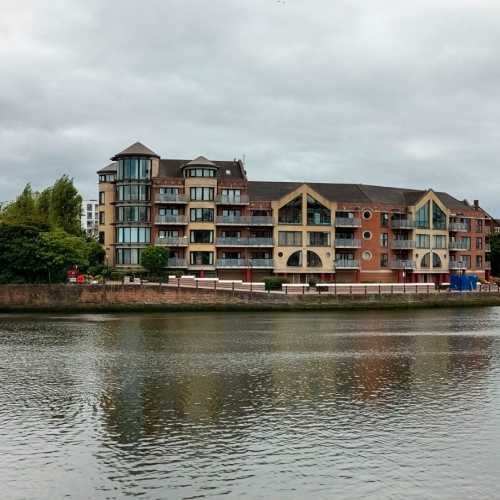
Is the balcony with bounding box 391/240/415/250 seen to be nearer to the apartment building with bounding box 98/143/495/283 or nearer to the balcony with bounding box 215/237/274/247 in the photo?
the apartment building with bounding box 98/143/495/283

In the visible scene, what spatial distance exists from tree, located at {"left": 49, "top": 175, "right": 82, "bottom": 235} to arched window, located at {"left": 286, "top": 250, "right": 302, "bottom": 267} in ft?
101

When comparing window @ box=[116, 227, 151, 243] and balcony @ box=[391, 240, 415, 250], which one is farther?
balcony @ box=[391, 240, 415, 250]

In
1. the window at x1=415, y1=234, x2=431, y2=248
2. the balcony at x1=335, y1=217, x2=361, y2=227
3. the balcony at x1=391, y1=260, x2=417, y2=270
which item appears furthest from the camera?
the window at x1=415, y1=234, x2=431, y2=248

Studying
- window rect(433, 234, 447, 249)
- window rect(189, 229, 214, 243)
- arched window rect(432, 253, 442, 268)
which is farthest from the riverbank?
window rect(433, 234, 447, 249)

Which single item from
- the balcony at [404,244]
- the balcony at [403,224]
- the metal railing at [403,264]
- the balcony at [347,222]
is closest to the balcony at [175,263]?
the balcony at [347,222]

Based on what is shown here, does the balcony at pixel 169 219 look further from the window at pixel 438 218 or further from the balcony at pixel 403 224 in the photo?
the window at pixel 438 218

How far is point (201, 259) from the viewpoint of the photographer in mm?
80688

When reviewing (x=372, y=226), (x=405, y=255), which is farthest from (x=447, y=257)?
(x=372, y=226)

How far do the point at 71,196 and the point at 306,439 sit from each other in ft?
265

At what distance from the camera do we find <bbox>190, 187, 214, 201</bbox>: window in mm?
80875

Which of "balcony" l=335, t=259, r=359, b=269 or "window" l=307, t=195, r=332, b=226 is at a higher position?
"window" l=307, t=195, r=332, b=226

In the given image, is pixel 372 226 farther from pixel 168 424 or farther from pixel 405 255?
pixel 168 424

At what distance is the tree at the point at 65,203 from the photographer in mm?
92000

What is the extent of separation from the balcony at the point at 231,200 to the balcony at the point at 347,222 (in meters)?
12.1
